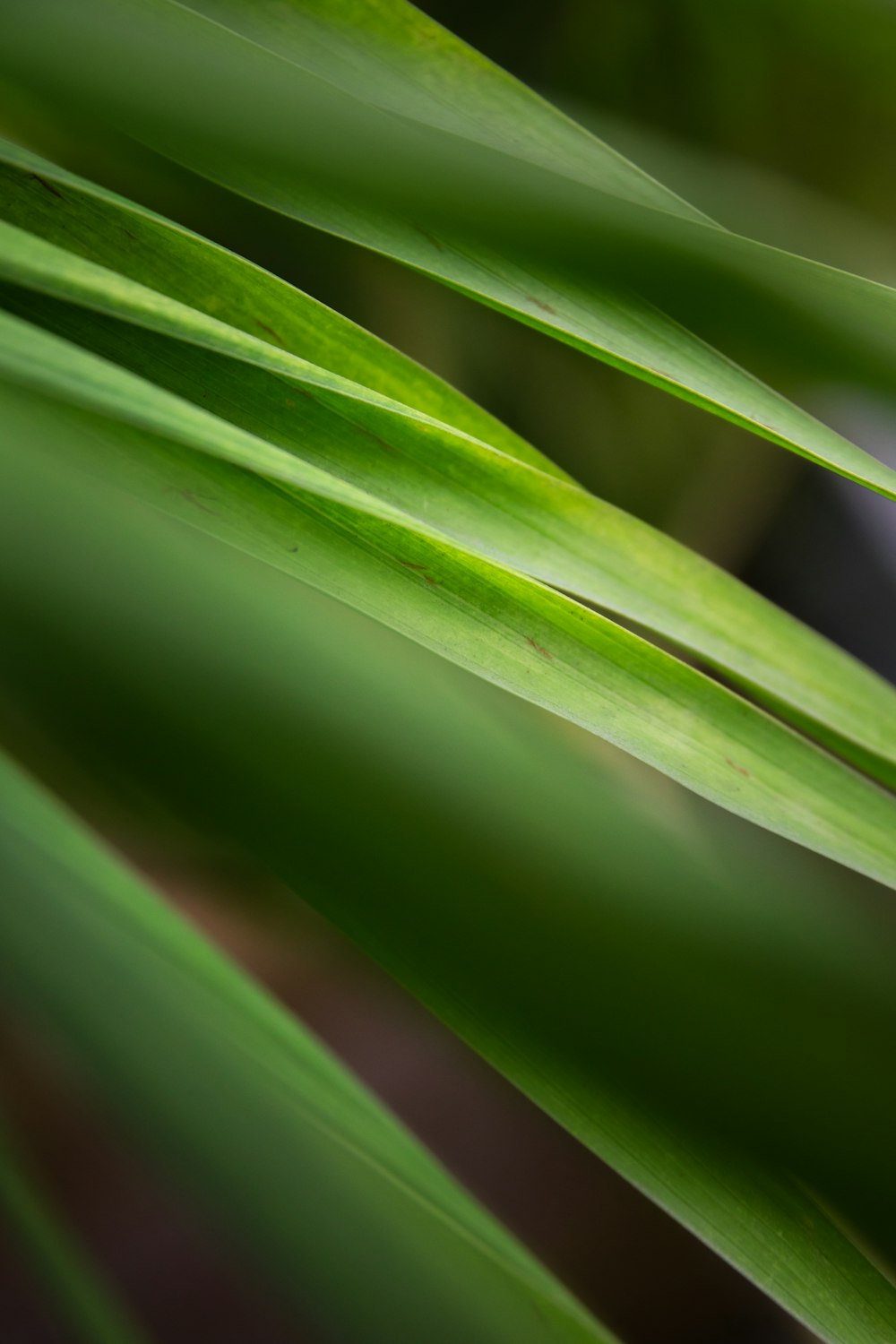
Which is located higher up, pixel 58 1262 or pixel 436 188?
pixel 436 188

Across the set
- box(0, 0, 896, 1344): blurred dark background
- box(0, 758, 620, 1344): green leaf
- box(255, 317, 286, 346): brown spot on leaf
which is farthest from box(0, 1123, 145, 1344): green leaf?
box(0, 0, 896, 1344): blurred dark background

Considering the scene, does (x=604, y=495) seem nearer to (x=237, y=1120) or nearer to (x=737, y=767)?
(x=737, y=767)

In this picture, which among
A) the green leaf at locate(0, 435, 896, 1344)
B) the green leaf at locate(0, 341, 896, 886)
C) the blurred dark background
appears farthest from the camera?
the blurred dark background

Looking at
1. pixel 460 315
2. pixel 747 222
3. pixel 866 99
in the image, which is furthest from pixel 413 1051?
pixel 866 99

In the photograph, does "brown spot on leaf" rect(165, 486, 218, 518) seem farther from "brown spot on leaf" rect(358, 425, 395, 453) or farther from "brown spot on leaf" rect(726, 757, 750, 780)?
"brown spot on leaf" rect(726, 757, 750, 780)

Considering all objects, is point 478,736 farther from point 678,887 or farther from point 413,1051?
point 413,1051

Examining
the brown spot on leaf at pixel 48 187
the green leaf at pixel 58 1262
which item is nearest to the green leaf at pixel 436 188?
the brown spot on leaf at pixel 48 187

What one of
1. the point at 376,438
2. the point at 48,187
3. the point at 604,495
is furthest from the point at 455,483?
the point at 604,495
